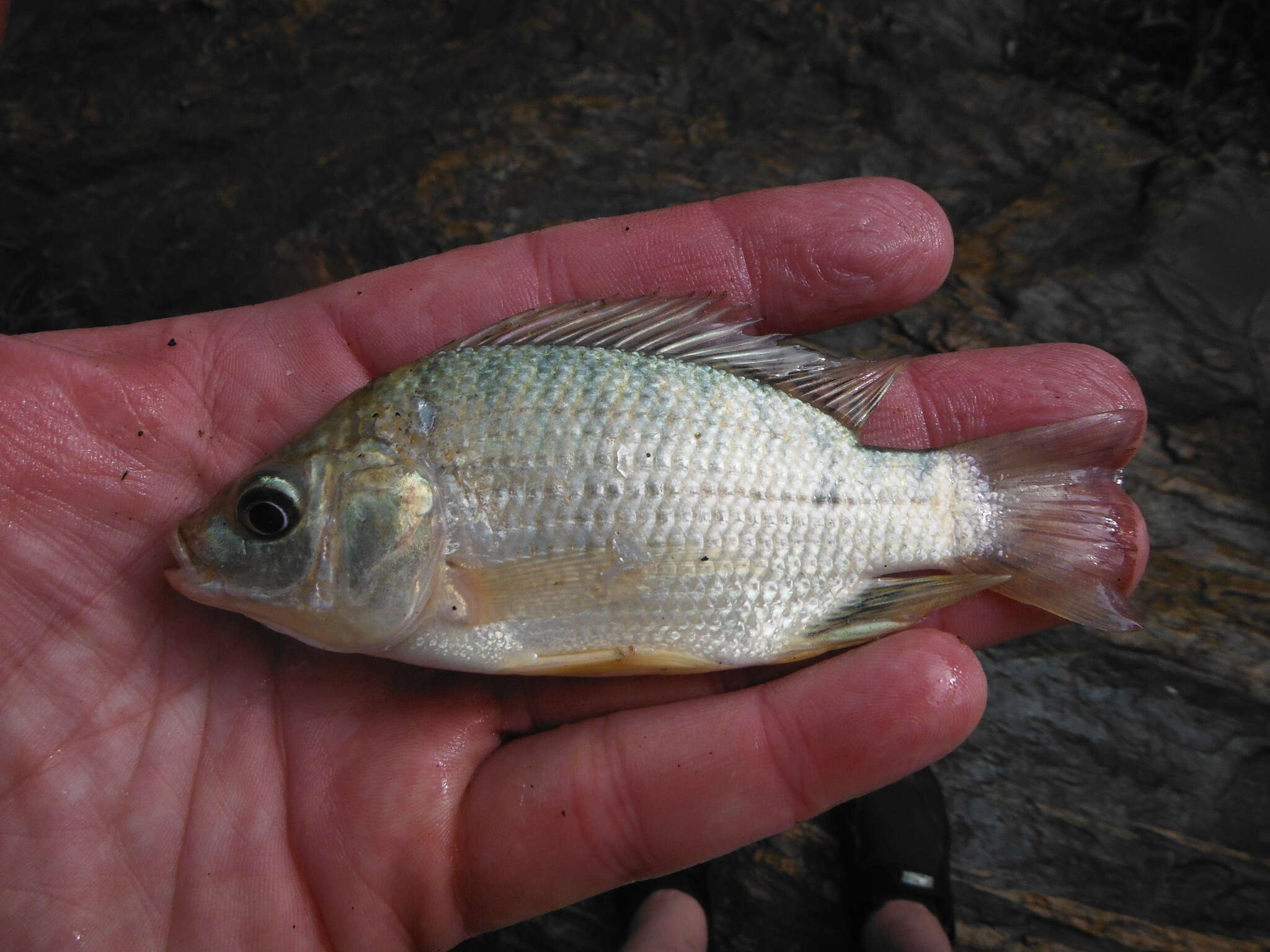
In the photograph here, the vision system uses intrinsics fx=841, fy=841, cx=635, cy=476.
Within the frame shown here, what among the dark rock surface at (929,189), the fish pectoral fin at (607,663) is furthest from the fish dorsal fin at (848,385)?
the dark rock surface at (929,189)

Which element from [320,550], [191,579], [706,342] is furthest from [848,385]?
[191,579]

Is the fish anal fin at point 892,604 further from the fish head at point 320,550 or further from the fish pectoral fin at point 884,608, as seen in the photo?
the fish head at point 320,550

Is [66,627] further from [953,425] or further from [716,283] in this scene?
[953,425]

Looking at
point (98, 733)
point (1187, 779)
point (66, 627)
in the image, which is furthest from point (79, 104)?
point (1187, 779)

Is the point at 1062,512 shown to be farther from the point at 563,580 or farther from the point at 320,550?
the point at 320,550

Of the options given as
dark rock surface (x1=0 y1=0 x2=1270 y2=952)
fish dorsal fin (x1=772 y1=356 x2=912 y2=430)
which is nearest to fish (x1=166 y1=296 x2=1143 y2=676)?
fish dorsal fin (x1=772 y1=356 x2=912 y2=430)
